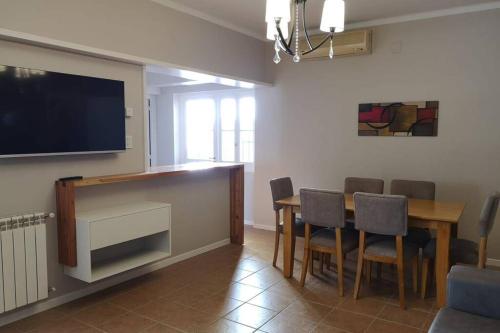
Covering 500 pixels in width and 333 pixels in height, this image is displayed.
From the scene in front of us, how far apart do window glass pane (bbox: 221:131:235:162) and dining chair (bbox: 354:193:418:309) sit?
3339mm

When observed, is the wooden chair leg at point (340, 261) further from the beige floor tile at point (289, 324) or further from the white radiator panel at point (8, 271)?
the white radiator panel at point (8, 271)

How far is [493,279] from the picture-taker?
7.32 ft

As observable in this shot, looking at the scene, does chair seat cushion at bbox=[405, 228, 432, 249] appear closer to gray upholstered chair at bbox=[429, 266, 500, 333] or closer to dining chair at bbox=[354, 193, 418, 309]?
dining chair at bbox=[354, 193, 418, 309]

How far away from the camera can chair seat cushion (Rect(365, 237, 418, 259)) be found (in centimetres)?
323

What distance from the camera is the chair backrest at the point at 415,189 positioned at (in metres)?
4.06

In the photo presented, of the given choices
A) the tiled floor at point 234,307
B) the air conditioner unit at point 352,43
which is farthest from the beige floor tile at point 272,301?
the air conditioner unit at point 352,43

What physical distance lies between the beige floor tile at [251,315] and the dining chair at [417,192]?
1559 mm

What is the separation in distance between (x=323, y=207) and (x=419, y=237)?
1070 millimetres

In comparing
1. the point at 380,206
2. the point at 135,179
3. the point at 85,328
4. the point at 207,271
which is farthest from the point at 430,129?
the point at 85,328

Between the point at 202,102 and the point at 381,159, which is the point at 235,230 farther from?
the point at 202,102

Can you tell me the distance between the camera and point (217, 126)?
6.44m

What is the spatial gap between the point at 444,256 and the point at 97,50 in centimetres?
323

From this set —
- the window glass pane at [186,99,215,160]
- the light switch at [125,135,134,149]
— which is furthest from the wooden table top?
the window glass pane at [186,99,215,160]

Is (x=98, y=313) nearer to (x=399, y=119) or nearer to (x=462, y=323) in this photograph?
(x=462, y=323)
